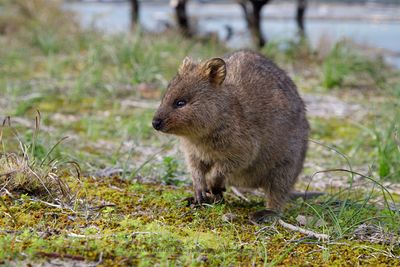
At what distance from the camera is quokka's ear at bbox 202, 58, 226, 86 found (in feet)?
17.0

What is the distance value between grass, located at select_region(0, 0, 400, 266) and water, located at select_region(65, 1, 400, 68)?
6.56 ft

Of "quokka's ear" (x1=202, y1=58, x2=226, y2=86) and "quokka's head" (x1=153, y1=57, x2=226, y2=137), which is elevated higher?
"quokka's ear" (x1=202, y1=58, x2=226, y2=86)

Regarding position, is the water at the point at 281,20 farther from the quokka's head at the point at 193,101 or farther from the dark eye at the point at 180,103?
the dark eye at the point at 180,103

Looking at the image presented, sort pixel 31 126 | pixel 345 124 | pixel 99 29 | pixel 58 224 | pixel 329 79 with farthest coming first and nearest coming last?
pixel 99 29, pixel 329 79, pixel 345 124, pixel 31 126, pixel 58 224

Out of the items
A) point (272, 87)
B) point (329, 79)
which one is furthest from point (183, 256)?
point (329, 79)

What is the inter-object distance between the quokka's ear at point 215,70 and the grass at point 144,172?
0.92 meters

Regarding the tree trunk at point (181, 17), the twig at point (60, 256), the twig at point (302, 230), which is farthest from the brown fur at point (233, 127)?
the tree trunk at point (181, 17)

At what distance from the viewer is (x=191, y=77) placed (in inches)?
206

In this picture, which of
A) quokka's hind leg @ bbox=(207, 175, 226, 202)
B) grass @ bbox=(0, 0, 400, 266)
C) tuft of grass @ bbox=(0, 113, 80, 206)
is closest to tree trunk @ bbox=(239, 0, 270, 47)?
grass @ bbox=(0, 0, 400, 266)

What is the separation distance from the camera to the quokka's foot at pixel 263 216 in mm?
4785

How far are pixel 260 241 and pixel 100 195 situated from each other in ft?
4.59

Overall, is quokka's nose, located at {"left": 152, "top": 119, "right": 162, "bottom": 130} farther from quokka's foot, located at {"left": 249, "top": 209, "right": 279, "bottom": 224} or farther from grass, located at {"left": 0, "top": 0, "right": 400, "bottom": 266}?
quokka's foot, located at {"left": 249, "top": 209, "right": 279, "bottom": 224}

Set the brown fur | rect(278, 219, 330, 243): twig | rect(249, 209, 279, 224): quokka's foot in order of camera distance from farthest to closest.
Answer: the brown fur < rect(249, 209, 279, 224): quokka's foot < rect(278, 219, 330, 243): twig

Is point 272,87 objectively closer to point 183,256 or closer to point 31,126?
point 183,256
